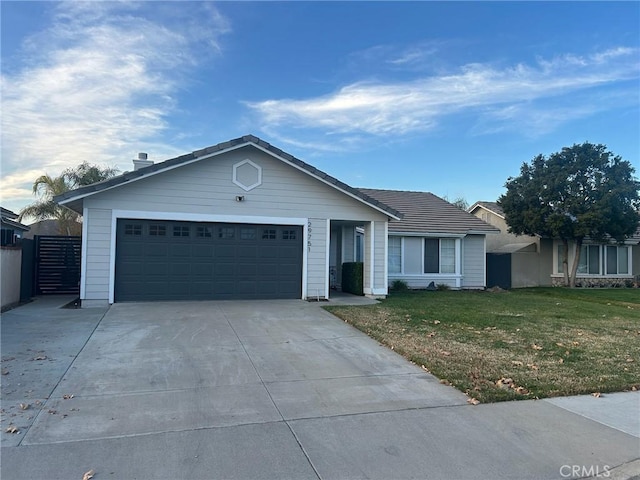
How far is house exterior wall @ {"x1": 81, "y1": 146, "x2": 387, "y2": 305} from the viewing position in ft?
40.6

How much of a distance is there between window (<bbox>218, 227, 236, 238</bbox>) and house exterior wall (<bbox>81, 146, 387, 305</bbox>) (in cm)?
33

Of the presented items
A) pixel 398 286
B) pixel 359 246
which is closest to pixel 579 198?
pixel 398 286

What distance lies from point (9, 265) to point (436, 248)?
15376 millimetres

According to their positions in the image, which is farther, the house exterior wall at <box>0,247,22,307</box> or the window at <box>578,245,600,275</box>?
the window at <box>578,245,600,275</box>

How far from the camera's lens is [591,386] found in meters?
6.12

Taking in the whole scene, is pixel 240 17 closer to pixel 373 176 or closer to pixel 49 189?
pixel 49 189

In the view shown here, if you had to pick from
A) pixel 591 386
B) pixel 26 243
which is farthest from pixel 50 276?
pixel 591 386

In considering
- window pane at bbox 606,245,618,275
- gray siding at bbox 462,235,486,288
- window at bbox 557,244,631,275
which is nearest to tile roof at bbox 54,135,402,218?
gray siding at bbox 462,235,486,288

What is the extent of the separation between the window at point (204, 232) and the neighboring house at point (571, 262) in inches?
605

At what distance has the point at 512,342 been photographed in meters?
8.70

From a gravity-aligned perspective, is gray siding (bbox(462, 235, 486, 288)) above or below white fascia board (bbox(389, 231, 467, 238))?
below

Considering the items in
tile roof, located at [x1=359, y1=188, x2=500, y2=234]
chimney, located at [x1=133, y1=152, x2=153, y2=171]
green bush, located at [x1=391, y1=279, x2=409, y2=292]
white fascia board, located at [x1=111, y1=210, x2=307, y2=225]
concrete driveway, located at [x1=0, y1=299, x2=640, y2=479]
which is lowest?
concrete driveway, located at [x1=0, y1=299, x2=640, y2=479]

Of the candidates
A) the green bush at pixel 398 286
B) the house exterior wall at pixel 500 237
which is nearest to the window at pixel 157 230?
the green bush at pixel 398 286

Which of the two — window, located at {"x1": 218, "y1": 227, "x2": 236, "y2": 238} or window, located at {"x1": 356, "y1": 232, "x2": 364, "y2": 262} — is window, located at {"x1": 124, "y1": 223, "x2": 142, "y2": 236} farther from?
window, located at {"x1": 356, "y1": 232, "x2": 364, "y2": 262}
